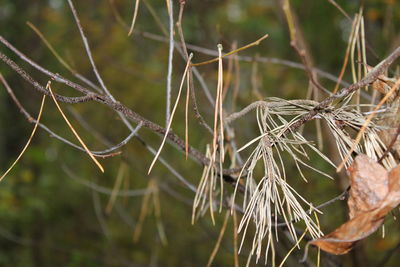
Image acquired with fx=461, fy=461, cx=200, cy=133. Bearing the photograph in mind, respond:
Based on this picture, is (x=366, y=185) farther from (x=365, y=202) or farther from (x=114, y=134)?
(x=114, y=134)

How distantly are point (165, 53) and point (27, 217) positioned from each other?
207 cm

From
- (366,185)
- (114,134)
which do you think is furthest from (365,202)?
(114,134)

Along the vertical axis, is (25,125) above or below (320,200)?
above

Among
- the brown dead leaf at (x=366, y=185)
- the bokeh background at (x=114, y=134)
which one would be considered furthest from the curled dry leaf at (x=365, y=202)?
the bokeh background at (x=114, y=134)

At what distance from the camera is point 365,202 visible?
19.8 inches

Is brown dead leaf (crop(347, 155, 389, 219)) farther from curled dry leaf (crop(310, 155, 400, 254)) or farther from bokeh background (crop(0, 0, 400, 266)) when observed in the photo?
bokeh background (crop(0, 0, 400, 266))

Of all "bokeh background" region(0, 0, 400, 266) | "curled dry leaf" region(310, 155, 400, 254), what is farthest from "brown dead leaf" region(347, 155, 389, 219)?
"bokeh background" region(0, 0, 400, 266)

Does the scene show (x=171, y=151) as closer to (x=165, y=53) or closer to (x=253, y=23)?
(x=165, y=53)

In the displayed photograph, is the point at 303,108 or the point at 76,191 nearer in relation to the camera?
the point at 303,108

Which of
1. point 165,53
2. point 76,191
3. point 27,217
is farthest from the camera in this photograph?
point 165,53

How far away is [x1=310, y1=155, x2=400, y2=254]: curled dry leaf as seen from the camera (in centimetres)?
48

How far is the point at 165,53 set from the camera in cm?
425

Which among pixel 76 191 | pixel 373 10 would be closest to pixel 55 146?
pixel 76 191

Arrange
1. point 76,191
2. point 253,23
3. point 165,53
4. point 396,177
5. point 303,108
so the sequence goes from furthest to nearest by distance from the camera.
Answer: point 165,53 → point 76,191 → point 253,23 → point 303,108 → point 396,177
